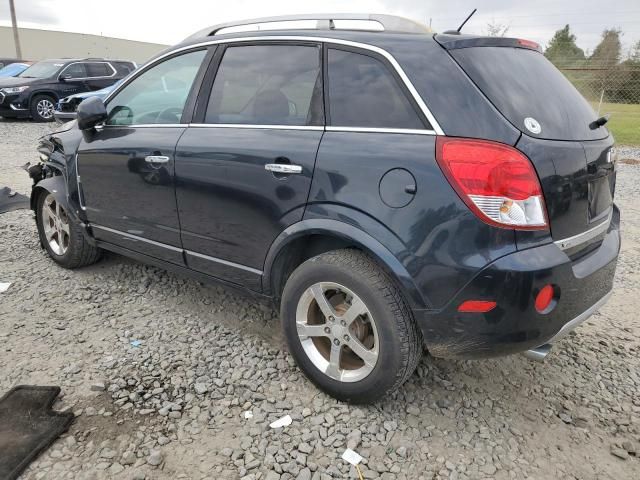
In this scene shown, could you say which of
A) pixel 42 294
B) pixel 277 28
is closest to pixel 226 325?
pixel 42 294

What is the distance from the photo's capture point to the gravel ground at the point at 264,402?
2254 mm

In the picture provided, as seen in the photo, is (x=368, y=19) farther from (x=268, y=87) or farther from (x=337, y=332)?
(x=337, y=332)

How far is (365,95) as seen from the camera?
2.41 metres

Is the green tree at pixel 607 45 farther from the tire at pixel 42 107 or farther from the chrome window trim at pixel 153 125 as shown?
the chrome window trim at pixel 153 125

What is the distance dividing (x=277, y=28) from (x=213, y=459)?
2.27 m

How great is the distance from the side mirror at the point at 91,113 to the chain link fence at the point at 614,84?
16507mm

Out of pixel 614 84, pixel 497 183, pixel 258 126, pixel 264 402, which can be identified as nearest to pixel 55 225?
pixel 258 126

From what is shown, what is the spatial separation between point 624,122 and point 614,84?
6.68 feet

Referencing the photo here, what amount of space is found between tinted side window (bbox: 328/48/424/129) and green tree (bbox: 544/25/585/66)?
10659 millimetres

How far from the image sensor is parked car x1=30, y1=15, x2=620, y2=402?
6.81ft

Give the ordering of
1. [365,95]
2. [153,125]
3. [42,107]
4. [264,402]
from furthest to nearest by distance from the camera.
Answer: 1. [42,107]
2. [153,125]
3. [264,402]
4. [365,95]

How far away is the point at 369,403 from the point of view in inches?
99.4

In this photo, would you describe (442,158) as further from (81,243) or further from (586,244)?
(81,243)

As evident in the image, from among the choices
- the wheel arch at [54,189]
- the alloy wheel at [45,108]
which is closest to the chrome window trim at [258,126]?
the wheel arch at [54,189]
